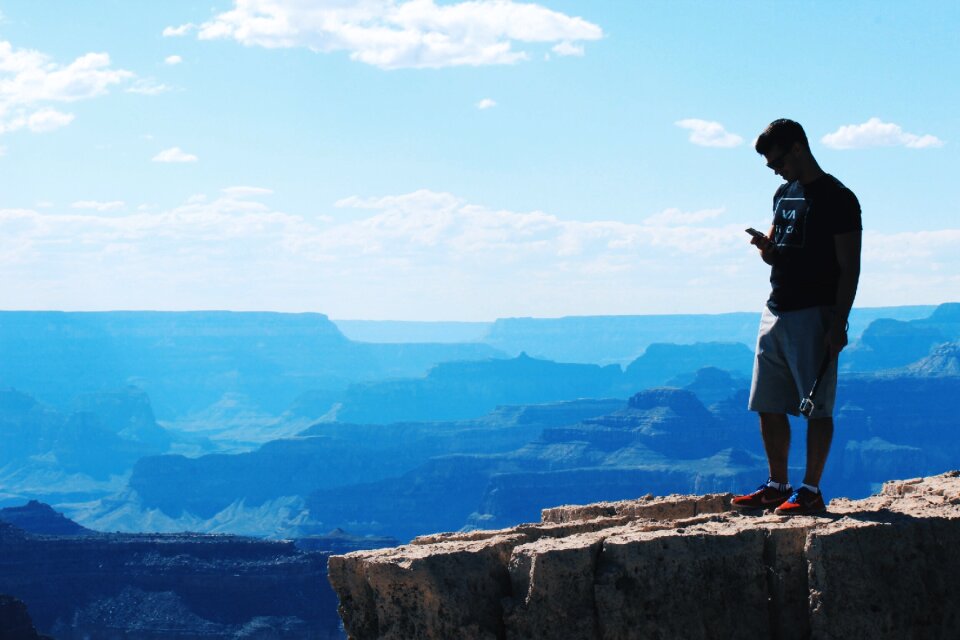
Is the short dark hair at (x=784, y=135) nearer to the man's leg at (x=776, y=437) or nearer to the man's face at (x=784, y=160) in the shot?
the man's face at (x=784, y=160)

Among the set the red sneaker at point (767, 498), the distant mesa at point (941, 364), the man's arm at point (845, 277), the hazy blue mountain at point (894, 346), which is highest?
the hazy blue mountain at point (894, 346)

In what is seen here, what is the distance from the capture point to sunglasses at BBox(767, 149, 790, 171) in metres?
5.67

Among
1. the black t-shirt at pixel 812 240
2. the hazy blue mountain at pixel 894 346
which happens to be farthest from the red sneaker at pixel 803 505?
the hazy blue mountain at pixel 894 346

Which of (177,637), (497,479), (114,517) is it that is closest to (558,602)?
(177,637)

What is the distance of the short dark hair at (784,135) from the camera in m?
5.65

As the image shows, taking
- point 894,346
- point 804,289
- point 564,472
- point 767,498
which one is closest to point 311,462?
point 564,472

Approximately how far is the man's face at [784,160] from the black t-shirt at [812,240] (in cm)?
9

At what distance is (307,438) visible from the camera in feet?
550

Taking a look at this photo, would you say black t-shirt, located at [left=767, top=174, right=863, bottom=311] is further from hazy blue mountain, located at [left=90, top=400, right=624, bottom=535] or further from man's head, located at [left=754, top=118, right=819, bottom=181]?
hazy blue mountain, located at [left=90, top=400, right=624, bottom=535]

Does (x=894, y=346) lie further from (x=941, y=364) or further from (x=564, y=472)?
(x=564, y=472)

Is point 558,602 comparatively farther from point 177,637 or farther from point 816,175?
point 177,637

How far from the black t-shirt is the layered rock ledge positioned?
952mm

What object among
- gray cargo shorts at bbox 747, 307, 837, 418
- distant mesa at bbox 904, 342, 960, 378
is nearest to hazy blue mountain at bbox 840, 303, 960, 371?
distant mesa at bbox 904, 342, 960, 378

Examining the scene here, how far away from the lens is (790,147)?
566 cm
